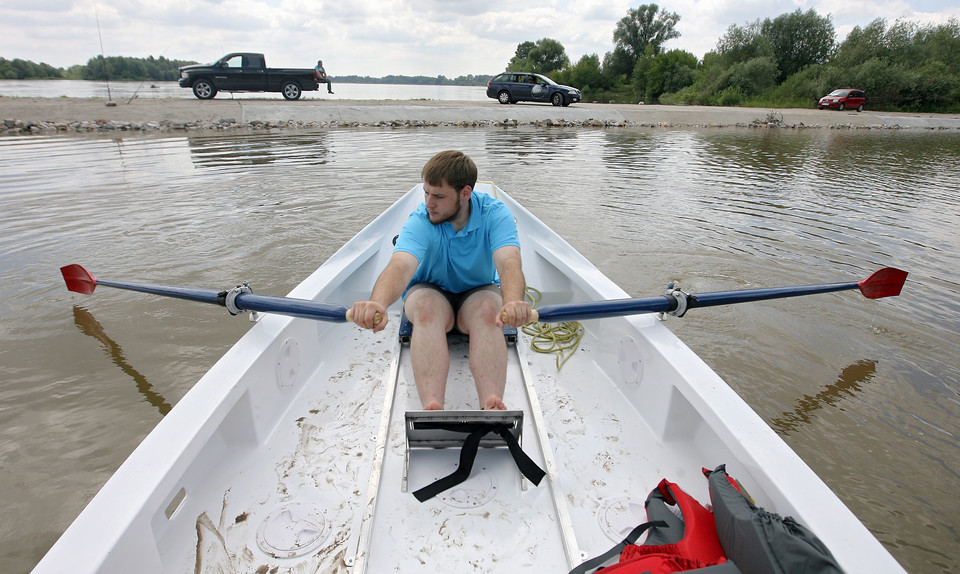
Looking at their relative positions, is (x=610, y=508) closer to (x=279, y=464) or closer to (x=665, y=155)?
(x=279, y=464)

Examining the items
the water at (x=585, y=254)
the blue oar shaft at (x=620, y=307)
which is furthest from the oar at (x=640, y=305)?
the water at (x=585, y=254)

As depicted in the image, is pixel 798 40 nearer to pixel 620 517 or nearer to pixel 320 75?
pixel 320 75

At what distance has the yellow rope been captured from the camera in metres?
2.63

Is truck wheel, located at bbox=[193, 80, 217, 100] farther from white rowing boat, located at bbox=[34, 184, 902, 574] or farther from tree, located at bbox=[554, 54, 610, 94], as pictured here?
tree, located at bbox=[554, 54, 610, 94]

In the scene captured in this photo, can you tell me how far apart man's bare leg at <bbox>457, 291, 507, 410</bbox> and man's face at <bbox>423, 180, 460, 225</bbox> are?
42 centimetres

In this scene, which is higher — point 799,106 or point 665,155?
point 799,106

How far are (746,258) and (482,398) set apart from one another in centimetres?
414

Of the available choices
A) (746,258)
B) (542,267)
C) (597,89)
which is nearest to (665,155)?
(746,258)

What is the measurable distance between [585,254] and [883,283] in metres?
2.54

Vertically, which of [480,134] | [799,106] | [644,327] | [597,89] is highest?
[597,89]

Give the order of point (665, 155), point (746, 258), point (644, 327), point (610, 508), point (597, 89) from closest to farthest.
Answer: point (610, 508) < point (644, 327) < point (746, 258) < point (665, 155) < point (597, 89)

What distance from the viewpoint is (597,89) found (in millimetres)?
48219

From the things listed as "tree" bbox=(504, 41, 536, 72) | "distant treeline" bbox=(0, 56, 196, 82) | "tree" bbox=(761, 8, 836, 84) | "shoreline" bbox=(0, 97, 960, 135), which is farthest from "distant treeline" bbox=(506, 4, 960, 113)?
"distant treeline" bbox=(0, 56, 196, 82)

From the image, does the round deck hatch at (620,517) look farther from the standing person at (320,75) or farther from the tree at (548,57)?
the tree at (548,57)
